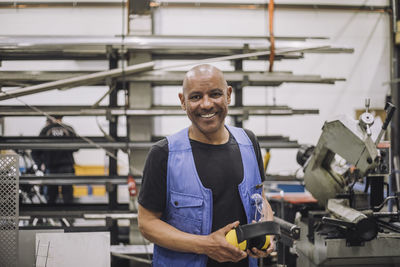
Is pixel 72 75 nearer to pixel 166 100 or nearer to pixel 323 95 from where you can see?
pixel 166 100

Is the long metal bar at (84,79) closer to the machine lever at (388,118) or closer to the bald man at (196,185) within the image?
the machine lever at (388,118)

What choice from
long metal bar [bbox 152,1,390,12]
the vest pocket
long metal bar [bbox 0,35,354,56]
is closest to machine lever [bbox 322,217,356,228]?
the vest pocket

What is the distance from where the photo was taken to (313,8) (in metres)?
4.46

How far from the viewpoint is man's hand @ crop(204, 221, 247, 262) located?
108 cm

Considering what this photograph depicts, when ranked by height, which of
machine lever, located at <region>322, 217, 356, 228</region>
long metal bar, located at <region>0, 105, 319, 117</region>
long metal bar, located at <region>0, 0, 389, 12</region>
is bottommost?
machine lever, located at <region>322, 217, 356, 228</region>

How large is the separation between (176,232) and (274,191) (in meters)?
1.89

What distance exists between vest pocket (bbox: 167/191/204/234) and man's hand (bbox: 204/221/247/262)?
4.6 inches

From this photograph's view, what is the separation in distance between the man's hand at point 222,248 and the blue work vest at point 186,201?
0.11 meters

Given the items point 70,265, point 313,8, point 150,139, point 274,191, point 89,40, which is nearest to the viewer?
point 70,265

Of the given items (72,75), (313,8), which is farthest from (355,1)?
(72,75)

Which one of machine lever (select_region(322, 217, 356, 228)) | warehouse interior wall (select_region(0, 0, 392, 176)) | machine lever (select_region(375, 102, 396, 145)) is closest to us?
machine lever (select_region(322, 217, 356, 228))

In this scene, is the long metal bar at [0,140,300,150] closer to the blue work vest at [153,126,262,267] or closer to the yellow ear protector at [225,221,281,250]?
the blue work vest at [153,126,262,267]

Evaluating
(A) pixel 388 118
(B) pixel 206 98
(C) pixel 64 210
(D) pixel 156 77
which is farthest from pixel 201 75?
(C) pixel 64 210

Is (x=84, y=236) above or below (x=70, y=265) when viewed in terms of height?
above
